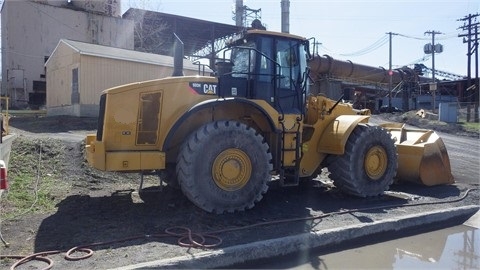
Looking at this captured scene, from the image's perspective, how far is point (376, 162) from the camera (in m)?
8.39

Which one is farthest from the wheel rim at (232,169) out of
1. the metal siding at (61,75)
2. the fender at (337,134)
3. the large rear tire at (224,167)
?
the metal siding at (61,75)

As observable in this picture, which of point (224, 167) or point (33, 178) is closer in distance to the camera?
point (224, 167)

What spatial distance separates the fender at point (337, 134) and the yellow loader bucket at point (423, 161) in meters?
1.85

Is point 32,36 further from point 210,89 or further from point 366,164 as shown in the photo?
point 366,164

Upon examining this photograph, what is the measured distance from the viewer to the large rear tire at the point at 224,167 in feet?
20.5

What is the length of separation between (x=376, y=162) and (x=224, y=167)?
11.3 ft

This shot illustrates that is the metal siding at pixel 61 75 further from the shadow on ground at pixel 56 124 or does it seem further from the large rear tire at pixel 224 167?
the large rear tire at pixel 224 167

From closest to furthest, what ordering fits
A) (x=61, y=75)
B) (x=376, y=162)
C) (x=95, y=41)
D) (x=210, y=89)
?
(x=210, y=89) < (x=376, y=162) < (x=61, y=75) < (x=95, y=41)

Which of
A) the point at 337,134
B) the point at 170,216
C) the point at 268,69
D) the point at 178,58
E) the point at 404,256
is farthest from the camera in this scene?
the point at 337,134

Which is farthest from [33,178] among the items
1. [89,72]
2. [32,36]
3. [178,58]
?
[32,36]

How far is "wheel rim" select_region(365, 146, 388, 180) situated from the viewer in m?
8.26

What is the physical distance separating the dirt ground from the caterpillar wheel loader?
0.40 meters

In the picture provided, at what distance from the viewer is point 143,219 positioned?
6.21m

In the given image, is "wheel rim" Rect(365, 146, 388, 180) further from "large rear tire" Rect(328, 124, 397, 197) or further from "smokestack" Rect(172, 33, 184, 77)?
"smokestack" Rect(172, 33, 184, 77)
